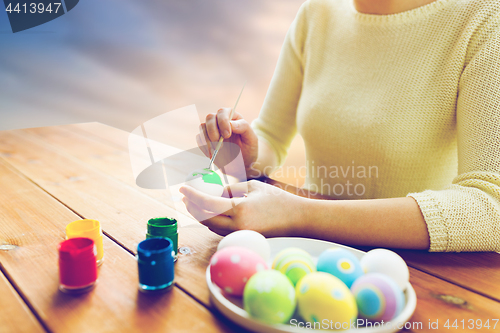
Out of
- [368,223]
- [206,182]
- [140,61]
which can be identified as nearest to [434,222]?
[368,223]

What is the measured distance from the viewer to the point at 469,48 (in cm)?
75

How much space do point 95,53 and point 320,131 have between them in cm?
199

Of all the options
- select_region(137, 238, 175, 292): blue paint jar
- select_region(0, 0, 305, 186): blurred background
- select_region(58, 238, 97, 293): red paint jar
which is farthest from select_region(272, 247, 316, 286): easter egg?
select_region(0, 0, 305, 186): blurred background

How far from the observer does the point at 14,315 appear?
1.41 feet

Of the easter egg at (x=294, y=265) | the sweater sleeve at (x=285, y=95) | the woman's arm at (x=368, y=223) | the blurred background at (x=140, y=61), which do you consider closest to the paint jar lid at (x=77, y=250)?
the easter egg at (x=294, y=265)

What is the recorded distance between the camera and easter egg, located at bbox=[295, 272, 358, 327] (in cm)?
38

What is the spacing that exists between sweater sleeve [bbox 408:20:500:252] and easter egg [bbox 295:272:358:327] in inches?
12.2

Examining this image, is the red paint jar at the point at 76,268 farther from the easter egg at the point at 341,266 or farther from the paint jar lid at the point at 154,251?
the easter egg at the point at 341,266

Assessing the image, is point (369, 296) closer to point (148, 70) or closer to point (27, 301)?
point (27, 301)

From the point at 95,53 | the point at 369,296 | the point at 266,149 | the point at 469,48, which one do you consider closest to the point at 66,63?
the point at 95,53

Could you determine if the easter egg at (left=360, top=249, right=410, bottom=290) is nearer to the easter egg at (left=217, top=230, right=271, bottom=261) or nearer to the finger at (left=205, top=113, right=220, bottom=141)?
the easter egg at (left=217, top=230, right=271, bottom=261)

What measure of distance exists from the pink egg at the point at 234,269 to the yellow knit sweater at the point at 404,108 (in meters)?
→ 0.35

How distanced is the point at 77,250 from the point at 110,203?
348 mm

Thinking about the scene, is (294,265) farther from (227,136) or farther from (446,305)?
(227,136)
